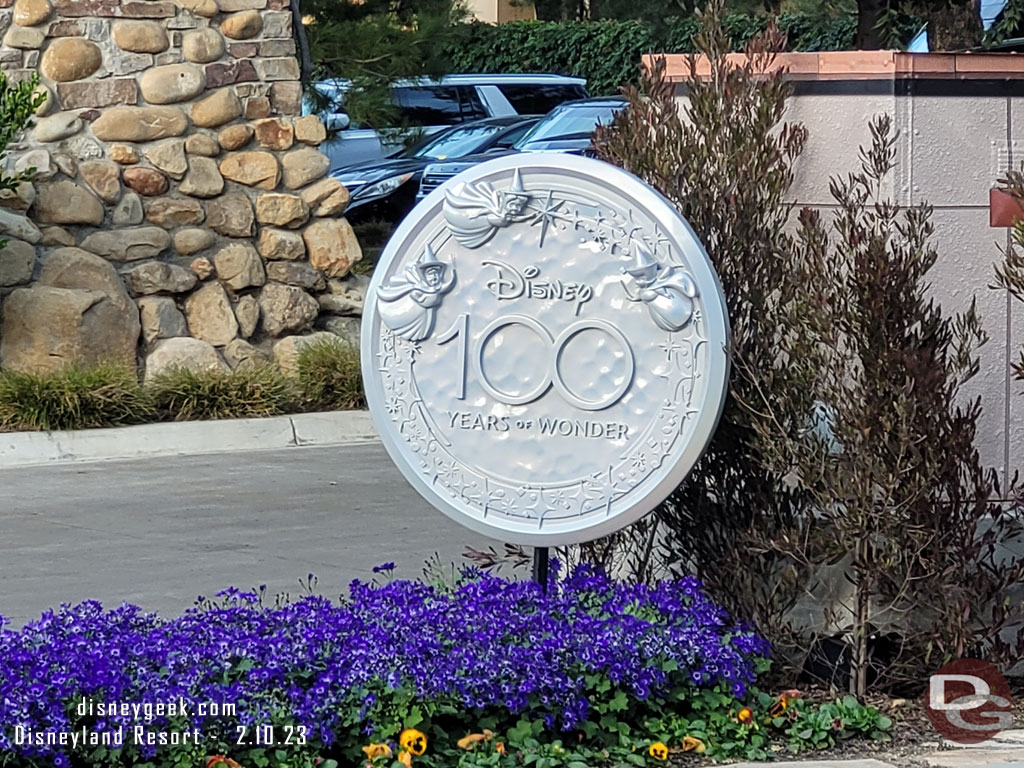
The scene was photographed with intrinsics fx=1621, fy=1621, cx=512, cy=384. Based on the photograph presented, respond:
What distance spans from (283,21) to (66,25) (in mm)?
1533

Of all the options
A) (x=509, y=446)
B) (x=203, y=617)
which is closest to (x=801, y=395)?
(x=509, y=446)

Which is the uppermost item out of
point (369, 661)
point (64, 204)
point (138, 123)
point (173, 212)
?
point (138, 123)

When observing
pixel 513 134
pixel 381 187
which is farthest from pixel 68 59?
pixel 513 134

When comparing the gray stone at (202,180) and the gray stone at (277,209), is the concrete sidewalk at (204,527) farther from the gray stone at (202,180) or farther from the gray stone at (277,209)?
the gray stone at (202,180)

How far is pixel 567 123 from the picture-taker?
1898 cm

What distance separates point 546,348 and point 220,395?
20.1 feet

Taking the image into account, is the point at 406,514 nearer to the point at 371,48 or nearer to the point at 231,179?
the point at 231,179

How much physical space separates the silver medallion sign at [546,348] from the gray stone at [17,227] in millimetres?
6683

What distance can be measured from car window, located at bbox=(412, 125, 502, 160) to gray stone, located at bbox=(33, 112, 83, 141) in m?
7.68

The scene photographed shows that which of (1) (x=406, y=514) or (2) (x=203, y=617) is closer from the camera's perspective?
(2) (x=203, y=617)

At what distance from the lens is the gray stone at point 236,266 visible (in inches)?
453

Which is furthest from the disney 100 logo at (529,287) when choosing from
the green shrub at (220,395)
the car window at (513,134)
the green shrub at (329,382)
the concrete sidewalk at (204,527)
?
the car window at (513,134)

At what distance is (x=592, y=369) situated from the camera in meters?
4.66

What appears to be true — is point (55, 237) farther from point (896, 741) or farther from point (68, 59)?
point (896, 741)
